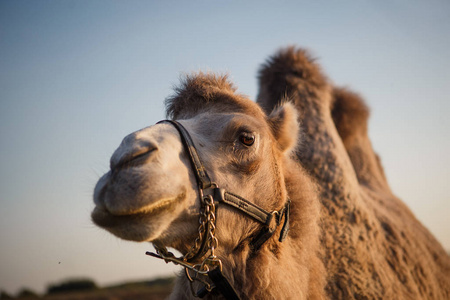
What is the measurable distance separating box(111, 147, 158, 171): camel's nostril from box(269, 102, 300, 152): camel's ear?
1.41m

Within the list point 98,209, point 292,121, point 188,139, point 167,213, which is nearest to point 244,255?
point 167,213

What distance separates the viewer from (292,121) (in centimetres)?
317

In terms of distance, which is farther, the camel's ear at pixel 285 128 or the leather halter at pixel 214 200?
the camel's ear at pixel 285 128

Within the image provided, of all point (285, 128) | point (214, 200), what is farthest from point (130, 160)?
point (285, 128)

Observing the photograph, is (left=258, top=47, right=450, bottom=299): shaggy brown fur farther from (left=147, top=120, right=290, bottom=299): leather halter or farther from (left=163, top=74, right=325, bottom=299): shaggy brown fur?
(left=147, top=120, right=290, bottom=299): leather halter

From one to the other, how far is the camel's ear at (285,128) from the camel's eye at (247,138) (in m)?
0.48

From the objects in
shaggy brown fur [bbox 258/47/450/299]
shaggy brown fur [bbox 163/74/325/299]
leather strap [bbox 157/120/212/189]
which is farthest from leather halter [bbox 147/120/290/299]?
shaggy brown fur [bbox 258/47/450/299]

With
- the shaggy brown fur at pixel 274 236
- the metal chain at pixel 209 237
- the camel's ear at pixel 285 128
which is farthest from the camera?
the camel's ear at pixel 285 128

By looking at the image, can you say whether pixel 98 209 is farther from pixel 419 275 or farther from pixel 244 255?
pixel 419 275

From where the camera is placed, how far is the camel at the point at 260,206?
2010 millimetres

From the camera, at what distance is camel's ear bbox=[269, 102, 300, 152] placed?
10.0 ft

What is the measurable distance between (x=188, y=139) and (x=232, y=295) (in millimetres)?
1086

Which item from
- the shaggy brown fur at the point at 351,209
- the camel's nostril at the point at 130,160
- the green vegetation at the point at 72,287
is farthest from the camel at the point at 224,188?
the green vegetation at the point at 72,287

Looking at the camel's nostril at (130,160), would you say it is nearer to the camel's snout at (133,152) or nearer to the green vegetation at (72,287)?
the camel's snout at (133,152)
